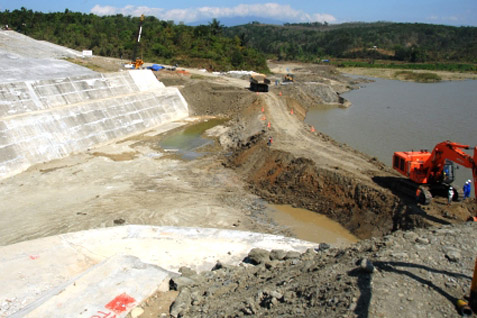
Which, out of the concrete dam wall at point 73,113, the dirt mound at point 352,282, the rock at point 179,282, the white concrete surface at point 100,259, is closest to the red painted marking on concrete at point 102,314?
the white concrete surface at point 100,259

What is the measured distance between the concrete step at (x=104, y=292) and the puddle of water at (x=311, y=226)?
22.4ft

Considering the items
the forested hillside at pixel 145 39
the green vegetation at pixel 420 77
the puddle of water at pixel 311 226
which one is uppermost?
the forested hillside at pixel 145 39

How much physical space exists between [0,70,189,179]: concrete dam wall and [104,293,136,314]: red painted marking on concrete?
48.9 feet

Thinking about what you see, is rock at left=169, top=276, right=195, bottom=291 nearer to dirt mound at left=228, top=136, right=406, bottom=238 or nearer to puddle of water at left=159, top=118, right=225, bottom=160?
dirt mound at left=228, top=136, right=406, bottom=238

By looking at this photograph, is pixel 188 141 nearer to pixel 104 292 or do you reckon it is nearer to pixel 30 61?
pixel 30 61

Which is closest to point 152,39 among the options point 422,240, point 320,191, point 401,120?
point 401,120

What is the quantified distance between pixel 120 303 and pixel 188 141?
2021cm

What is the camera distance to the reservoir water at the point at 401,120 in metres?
27.0

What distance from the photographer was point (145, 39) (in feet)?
197

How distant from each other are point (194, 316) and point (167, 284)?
1718 millimetres

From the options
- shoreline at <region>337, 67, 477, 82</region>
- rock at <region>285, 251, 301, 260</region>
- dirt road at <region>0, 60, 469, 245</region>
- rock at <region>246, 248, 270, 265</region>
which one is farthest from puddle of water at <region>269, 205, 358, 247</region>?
shoreline at <region>337, 67, 477, 82</region>

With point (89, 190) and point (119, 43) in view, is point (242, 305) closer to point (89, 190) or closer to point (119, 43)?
point (89, 190)

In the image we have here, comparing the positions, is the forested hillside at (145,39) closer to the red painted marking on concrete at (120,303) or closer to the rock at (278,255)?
the rock at (278,255)

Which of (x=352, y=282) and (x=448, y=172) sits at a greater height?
(x=448, y=172)
